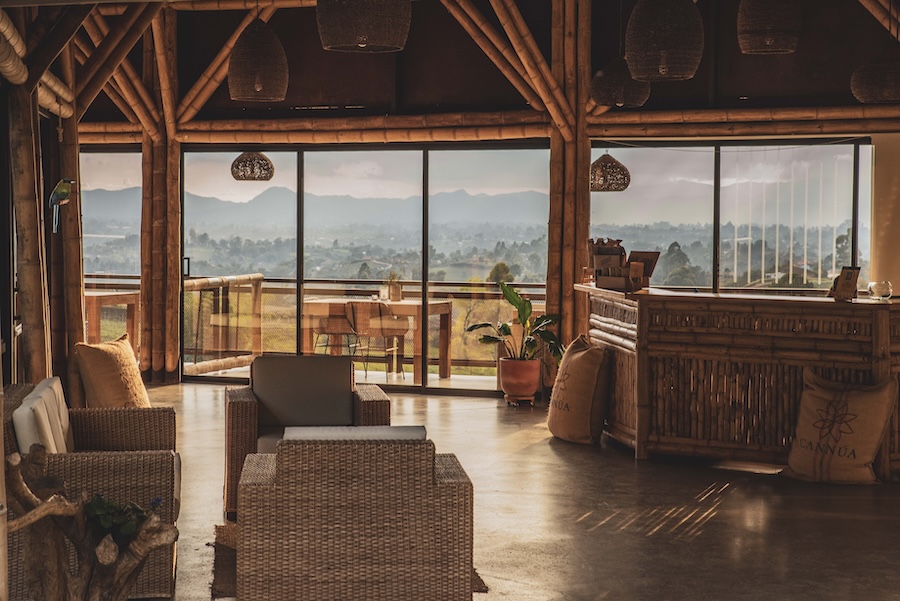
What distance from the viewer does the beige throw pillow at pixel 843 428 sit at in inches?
260

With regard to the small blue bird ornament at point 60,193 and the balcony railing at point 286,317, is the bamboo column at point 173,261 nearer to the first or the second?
the balcony railing at point 286,317

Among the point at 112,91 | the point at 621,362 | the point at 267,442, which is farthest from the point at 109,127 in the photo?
the point at 267,442

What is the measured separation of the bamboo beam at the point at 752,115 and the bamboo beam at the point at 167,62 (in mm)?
4197


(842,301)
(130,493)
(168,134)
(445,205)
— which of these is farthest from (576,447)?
(168,134)

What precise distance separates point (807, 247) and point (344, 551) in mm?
7528

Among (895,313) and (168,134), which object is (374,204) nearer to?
(168,134)

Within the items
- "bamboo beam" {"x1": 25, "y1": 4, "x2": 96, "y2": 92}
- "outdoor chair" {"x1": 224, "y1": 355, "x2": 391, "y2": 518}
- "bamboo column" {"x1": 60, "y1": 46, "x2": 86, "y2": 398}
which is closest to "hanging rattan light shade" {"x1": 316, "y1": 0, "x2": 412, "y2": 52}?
"outdoor chair" {"x1": 224, "y1": 355, "x2": 391, "y2": 518}

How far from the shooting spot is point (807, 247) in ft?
34.1

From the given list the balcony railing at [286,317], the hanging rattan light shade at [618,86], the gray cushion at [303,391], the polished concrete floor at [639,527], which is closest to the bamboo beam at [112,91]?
the balcony railing at [286,317]

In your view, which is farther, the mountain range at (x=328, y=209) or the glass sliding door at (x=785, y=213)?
the mountain range at (x=328, y=209)

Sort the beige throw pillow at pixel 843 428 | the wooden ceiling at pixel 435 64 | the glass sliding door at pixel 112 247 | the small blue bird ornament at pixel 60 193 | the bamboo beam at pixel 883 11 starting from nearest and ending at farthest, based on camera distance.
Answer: the beige throw pillow at pixel 843 428
the small blue bird ornament at pixel 60 193
the bamboo beam at pixel 883 11
the wooden ceiling at pixel 435 64
the glass sliding door at pixel 112 247

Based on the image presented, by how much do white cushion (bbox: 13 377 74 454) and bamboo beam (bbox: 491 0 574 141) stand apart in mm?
5780

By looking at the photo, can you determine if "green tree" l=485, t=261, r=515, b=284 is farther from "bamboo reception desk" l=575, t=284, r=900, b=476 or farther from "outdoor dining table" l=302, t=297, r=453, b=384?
"bamboo reception desk" l=575, t=284, r=900, b=476

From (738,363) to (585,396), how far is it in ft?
4.09
